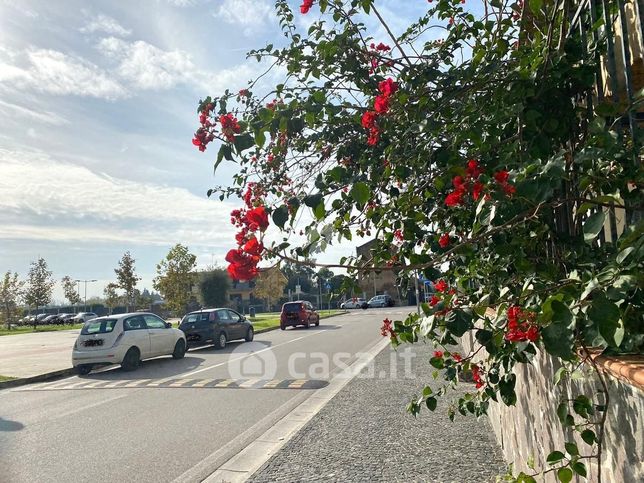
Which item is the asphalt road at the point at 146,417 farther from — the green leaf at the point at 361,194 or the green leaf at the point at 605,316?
the green leaf at the point at 605,316

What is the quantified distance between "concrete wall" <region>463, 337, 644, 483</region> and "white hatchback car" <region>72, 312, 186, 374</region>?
10382 mm

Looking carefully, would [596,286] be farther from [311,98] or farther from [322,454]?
[322,454]

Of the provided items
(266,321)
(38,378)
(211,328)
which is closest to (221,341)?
(211,328)

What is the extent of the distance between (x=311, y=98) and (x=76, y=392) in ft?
31.1

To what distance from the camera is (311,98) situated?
2.74 meters

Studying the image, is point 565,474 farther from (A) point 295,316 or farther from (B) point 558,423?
(A) point 295,316

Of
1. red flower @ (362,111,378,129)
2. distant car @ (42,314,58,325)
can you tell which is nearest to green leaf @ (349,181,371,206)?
red flower @ (362,111,378,129)

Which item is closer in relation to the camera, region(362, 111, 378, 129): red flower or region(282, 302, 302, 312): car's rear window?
region(362, 111, 378, 129): red flower

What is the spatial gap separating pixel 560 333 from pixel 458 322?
54 cm

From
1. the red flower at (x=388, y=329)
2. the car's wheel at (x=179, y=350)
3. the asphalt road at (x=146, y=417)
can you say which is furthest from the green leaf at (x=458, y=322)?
the car's wheel at (x=179, y=350)

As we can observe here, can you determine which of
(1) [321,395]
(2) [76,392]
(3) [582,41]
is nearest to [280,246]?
(3) [582,41]

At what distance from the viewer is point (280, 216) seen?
214 centimetres

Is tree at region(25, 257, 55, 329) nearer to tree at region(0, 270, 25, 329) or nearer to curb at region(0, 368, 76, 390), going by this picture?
tree at region(0, 270, 25, 329)

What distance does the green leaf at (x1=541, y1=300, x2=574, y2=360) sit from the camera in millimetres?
1387
